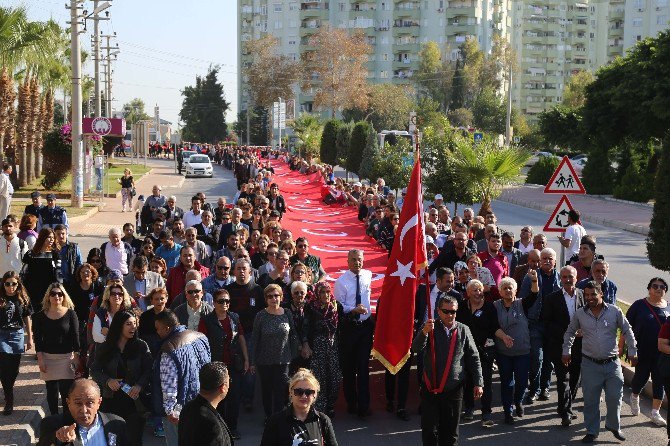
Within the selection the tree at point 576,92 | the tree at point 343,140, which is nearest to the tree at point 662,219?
the tree at point 343,140

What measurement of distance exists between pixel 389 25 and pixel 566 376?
4734 inches

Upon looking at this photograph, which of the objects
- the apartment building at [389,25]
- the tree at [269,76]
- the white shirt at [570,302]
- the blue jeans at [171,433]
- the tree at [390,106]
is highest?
the apartment building at [389,25]

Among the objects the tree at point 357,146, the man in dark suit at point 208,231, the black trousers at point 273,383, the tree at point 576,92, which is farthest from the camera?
the tree at point 576,92

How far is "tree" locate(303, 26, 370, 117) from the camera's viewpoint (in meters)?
94.9

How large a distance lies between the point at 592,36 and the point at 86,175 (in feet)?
390

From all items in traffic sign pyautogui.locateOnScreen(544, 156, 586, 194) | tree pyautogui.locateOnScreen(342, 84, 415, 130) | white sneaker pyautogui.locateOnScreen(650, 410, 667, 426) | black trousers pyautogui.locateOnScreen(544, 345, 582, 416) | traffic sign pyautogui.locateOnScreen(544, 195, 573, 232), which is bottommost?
white sneaker pyautogui.locateOnScreen(650, 410, 667, 426)

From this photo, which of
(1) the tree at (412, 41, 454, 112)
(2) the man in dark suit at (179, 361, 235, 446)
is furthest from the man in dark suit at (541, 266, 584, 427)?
(1) the tree at (412, 41, 454, 112)

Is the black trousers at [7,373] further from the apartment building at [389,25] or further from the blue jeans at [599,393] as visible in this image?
the apartment building at [389,25]

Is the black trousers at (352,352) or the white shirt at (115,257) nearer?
the black trousers at (352,352)

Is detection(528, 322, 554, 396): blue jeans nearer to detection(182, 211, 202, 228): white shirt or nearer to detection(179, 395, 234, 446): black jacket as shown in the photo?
detection(179, 395, 234, 446): black jacket

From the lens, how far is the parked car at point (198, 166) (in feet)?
197

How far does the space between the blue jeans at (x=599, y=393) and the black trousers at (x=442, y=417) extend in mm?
1664

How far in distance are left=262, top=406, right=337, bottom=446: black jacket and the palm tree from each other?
14.5 metres

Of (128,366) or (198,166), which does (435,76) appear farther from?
(128,366)
